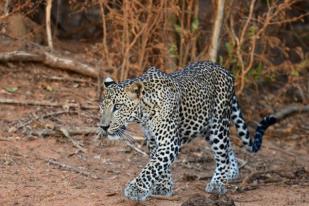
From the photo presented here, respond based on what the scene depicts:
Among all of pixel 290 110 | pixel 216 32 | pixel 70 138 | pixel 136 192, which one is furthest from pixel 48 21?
pixel 136 192

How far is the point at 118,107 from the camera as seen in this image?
30.2 ft

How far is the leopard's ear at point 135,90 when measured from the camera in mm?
9273

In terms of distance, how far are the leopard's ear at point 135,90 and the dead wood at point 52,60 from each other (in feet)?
14.7

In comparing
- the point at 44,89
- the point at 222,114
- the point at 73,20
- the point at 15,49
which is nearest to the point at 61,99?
the point at 44,89

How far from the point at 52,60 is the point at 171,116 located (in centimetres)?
477

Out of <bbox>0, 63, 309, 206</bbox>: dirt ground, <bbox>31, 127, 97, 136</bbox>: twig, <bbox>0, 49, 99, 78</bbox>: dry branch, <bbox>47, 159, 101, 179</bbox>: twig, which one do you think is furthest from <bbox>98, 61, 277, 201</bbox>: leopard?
<bbox>0, 49, 99, 78</bbox>: dry branch

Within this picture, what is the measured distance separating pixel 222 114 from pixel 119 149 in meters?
1.99

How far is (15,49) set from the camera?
13.8 m

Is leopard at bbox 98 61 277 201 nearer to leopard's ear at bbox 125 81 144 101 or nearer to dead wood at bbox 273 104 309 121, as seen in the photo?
leopard's ear at bbox 125 81 144 101

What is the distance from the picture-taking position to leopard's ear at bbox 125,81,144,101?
30.4ft

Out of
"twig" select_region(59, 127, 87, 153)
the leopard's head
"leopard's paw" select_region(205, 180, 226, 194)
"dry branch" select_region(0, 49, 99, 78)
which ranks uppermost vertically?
"dry branch" select_region(0, 49, 99, 78)

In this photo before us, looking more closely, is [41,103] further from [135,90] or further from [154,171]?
[154,171]

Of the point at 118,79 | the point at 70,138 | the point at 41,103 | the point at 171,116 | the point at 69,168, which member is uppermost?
the point at 118,79

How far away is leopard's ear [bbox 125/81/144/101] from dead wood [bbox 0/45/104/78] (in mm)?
4493
